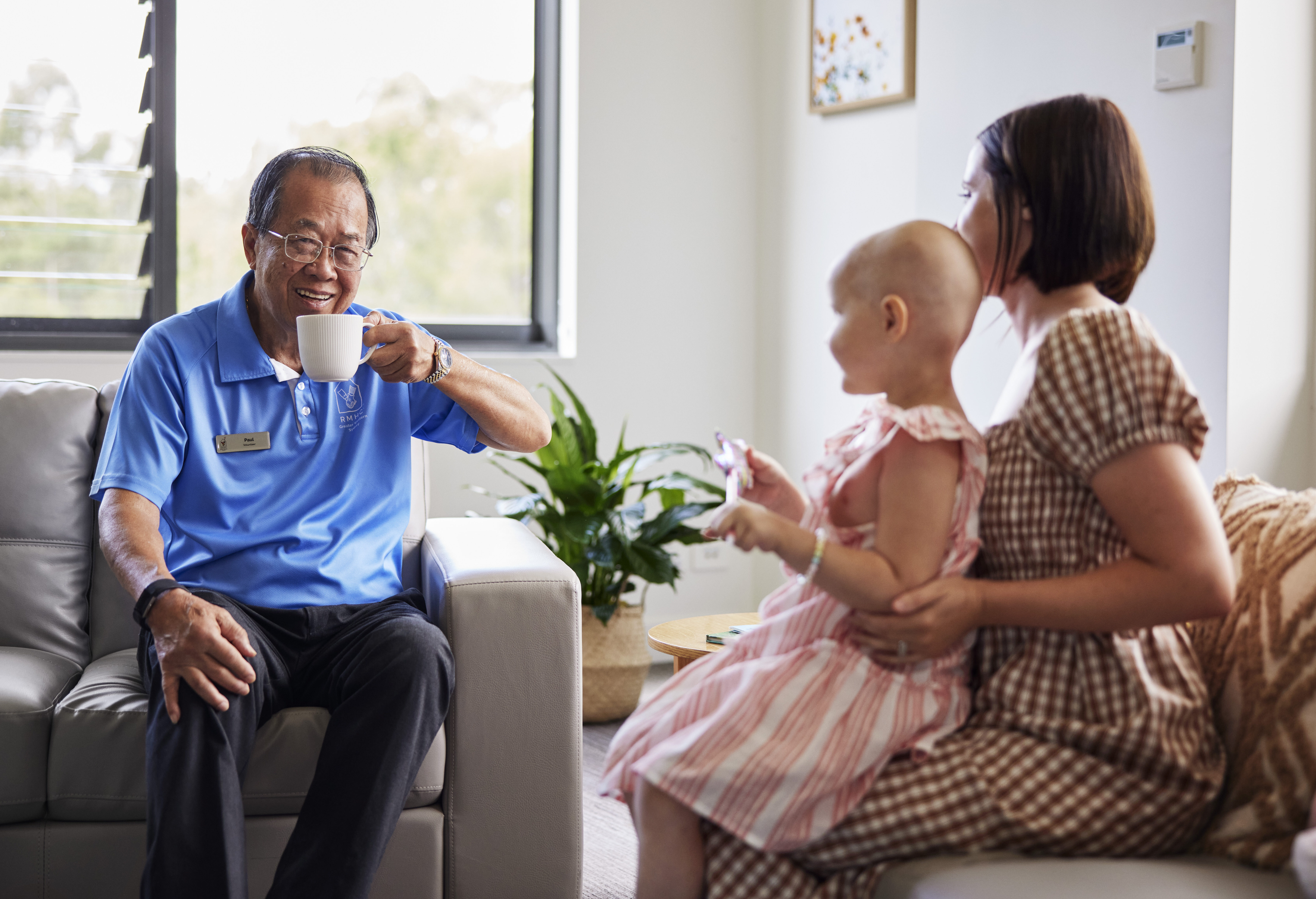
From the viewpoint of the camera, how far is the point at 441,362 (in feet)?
6.06

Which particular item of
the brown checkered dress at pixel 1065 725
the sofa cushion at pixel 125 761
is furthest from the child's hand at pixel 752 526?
the sofa cushion at pixel 125 761

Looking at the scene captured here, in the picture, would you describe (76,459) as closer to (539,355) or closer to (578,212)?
(539,355)

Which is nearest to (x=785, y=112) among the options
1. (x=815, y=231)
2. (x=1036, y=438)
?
(x=815, y=231)

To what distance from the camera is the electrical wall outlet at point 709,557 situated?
11.6 ft

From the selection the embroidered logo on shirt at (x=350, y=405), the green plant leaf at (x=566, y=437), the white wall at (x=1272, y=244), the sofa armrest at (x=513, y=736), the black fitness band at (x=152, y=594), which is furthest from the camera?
the green plant leaf at (x=566, y=437)

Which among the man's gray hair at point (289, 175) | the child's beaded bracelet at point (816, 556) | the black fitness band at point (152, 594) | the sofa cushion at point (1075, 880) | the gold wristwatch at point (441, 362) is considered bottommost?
the sofa cushion at point (1075, 880)

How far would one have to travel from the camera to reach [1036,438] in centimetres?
106

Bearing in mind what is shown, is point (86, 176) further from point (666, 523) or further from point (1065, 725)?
point (1065, 725)

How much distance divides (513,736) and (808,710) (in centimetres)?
80

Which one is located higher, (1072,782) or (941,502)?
(941,502)

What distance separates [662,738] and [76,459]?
146cm

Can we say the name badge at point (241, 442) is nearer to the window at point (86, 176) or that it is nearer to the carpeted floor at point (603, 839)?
the carpeted floor at point (603, 839)

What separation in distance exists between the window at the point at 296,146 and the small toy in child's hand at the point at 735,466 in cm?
234

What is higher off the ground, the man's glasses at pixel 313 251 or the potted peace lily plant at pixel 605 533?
the man's glasses at pixel 313 251
